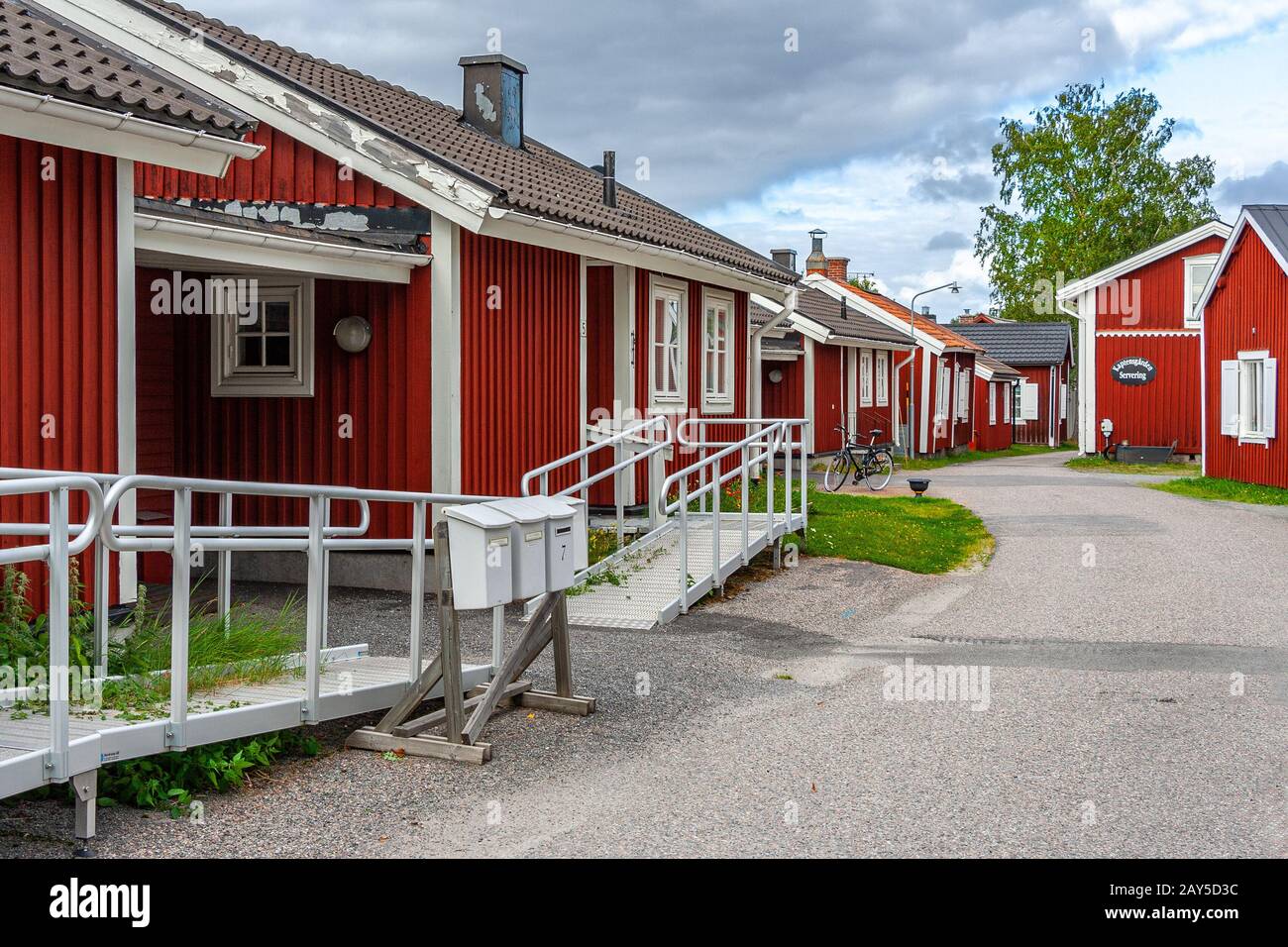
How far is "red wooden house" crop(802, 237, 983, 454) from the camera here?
3459 cm

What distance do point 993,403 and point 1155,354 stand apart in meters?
11.2

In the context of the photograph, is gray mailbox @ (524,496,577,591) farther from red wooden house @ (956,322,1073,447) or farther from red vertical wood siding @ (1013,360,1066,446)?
red vertical wood siding @ (1013,360,1066,446)

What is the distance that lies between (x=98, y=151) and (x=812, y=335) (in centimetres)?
2160

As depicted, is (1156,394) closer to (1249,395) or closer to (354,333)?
(1249,395)

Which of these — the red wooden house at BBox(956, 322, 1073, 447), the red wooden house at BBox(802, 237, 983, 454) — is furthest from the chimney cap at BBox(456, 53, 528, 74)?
the red wooden house at BBox(956, 322, 1073, 447)

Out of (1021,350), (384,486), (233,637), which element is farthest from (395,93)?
(1021,350)

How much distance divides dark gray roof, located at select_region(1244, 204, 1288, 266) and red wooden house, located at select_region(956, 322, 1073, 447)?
Answer: 80.3ft

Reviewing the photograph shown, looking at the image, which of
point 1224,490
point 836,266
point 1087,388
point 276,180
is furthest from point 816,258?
point 276,180

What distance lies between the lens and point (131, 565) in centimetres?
802

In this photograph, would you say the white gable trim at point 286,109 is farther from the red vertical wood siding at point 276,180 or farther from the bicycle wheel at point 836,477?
the bicycle wheel at point 836,477

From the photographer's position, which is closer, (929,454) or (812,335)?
(812,335)

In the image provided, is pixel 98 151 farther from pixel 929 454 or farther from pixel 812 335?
pixel 929 454

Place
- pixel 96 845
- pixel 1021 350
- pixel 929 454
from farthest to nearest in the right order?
pixel 1021 350, pixel 929 454, pixel 96 845

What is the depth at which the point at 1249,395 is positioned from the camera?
23.5 metres
